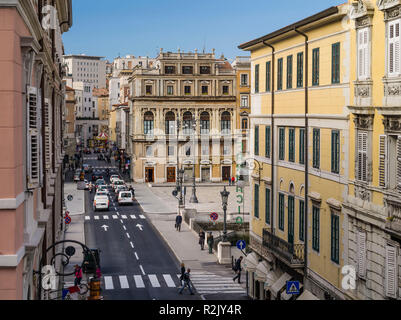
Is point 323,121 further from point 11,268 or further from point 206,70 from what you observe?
point 206,70

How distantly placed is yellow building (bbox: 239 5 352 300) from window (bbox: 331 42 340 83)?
0.03 metres

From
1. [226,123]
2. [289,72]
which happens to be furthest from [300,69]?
[226,123]

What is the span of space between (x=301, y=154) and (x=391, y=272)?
9.22m

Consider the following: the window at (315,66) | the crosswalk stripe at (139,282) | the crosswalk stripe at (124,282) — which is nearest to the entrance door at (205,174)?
the crosswalk stripe at (139,282)

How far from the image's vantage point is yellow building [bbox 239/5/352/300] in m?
22.5

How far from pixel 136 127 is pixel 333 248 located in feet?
238

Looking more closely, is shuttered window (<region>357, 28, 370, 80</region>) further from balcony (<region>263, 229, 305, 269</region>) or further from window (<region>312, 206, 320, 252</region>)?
balcony (<region>263, 229, 305, 269</region>)

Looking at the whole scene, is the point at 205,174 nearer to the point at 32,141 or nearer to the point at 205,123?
the point at 205,123

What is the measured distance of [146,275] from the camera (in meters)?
40.2

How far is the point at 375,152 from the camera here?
19234 mm

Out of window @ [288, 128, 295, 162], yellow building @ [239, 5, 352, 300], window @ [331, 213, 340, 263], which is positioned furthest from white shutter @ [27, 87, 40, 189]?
window @ [288, 128, 295, 162]

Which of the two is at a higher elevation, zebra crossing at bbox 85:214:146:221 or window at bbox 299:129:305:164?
window at bbox 299:129:305:164

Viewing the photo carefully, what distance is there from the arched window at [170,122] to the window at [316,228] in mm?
69624

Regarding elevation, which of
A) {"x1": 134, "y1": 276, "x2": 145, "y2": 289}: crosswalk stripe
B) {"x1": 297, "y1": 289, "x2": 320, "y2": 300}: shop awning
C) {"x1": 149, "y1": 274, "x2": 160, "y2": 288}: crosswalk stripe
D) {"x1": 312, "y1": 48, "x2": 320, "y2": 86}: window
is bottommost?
{"x1": 149, "y1": 274, "x2": 160, "y2": 288}: crosswalk stripe
